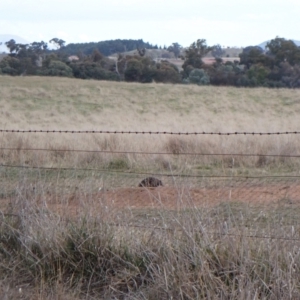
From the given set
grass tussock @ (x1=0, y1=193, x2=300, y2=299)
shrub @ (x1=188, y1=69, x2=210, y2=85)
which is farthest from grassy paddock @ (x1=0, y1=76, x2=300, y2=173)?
shrub @ (x1=188, y1=69, x2=210, y2=85)

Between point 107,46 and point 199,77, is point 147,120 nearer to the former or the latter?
point 199,77

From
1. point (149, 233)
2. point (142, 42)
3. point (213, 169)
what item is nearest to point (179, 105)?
point (213, 169)

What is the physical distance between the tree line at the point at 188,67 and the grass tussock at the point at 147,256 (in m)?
37.6

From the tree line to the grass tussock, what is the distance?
3762cm

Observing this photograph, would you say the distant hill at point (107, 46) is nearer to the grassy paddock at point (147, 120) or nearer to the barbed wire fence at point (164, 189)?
the grassy paddock at point (147, 120)

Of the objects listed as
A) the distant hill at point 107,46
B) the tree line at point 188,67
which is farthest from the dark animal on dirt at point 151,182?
Answer: the distant hill at point 107,46

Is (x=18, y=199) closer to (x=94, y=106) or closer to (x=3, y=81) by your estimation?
(x=94, y=106)

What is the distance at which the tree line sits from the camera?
1689 inches

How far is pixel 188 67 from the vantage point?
4912 cm

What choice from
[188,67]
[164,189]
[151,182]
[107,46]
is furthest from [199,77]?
[164,189]

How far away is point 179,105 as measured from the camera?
33.4 meters

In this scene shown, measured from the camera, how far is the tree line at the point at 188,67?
1689 inches

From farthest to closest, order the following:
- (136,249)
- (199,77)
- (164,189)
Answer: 1. (199,77)
2. (164,189)
3. (136,249)

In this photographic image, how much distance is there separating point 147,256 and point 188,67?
44749 millimetres
